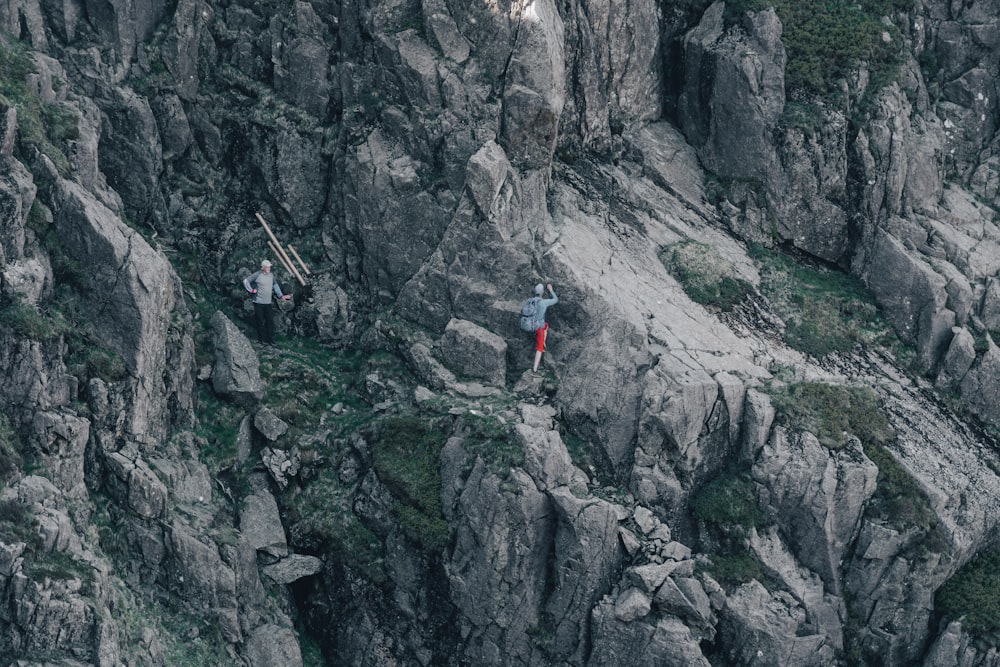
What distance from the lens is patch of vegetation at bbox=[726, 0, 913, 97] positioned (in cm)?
4625

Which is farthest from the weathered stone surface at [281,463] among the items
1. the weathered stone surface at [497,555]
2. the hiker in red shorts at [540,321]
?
the hiker in red shorts at [540,321]

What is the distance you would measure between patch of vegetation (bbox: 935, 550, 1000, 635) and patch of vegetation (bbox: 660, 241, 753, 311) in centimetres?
954

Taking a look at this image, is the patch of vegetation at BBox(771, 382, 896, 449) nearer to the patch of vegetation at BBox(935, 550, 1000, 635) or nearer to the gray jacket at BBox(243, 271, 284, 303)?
the patch of vegetation at BBox(935, 550, 1000, 635)

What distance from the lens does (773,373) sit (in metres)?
43.1

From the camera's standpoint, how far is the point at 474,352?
42844 millimetres

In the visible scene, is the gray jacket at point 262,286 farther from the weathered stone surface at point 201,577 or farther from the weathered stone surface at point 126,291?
the weathered stone surface at point 201,577

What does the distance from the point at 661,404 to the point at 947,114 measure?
14.5 metres

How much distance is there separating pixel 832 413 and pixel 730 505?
390 cm

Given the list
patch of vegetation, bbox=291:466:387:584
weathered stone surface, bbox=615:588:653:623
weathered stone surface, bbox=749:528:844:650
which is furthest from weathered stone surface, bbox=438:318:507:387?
weathered stone surface, bbox=749:528:844:650

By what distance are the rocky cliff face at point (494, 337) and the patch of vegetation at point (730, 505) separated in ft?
0.31

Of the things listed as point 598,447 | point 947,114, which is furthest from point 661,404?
point 947,114

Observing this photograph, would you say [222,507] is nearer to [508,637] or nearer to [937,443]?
[508,637]

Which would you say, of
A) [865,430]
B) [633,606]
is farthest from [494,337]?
[865,430]

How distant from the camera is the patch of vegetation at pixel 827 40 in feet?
152
